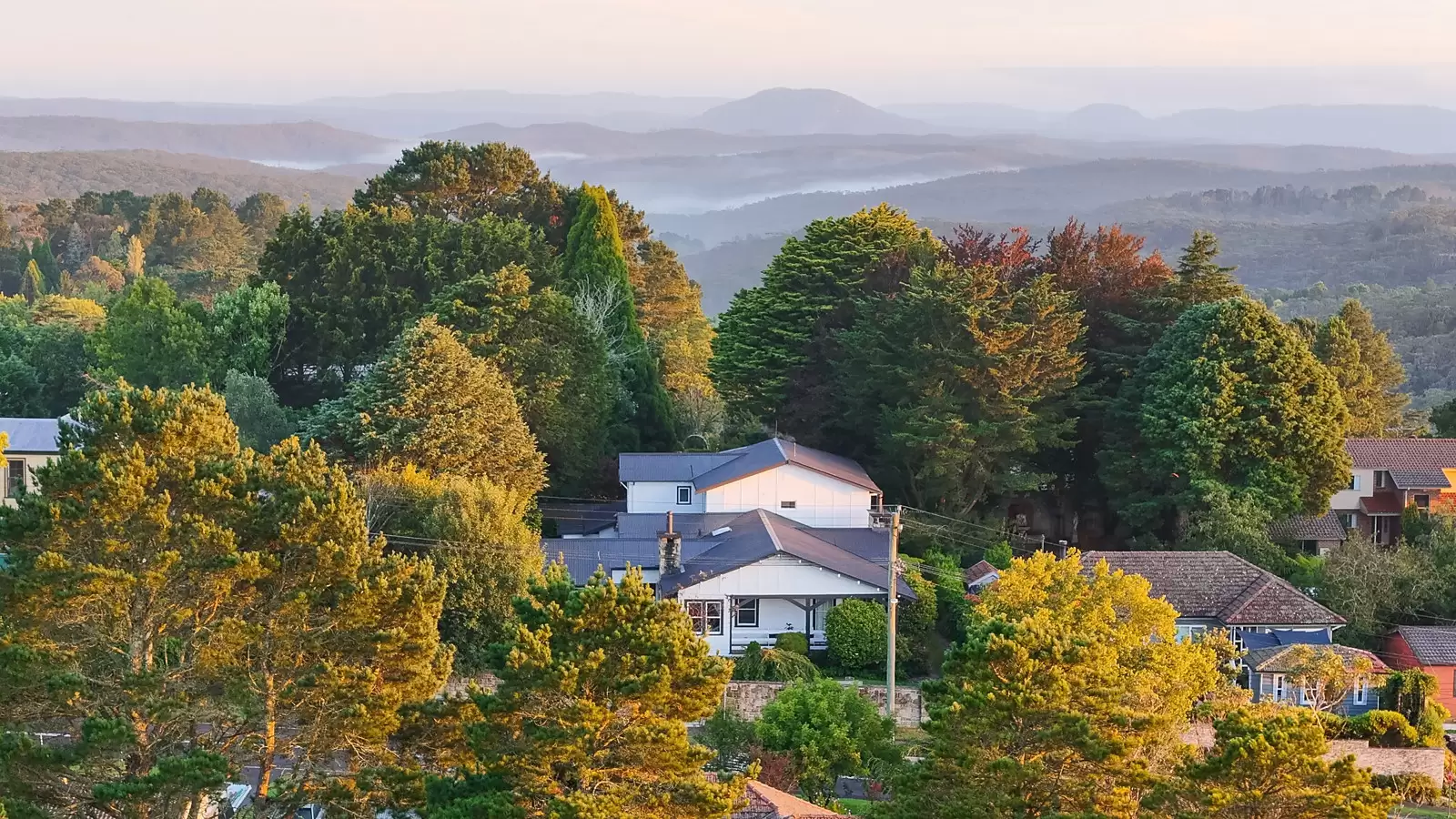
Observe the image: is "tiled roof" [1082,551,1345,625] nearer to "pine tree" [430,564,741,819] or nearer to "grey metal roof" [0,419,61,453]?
"pine tree" [430,564,741,819]

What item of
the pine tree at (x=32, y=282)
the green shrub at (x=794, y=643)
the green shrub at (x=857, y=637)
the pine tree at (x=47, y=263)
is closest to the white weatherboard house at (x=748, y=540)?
the green shrub at (x=794, y=643)

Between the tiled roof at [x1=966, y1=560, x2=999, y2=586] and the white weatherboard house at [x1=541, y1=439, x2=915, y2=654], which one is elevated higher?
the white weatherboard house at [x1=541, y1=439, x2=915, y2=654]

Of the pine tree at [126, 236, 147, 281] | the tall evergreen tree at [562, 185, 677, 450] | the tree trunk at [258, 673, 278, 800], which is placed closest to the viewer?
the tree trunk at [258, 673, 278, 800]

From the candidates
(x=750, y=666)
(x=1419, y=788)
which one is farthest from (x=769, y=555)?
(x=1419, y=788)

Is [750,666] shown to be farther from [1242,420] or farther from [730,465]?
[1242,420]

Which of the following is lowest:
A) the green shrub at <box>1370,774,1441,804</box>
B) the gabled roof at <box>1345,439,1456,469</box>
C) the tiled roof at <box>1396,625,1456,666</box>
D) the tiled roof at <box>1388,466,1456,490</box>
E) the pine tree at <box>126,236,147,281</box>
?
the green shrub at <box>1370,774,1441,804</box>

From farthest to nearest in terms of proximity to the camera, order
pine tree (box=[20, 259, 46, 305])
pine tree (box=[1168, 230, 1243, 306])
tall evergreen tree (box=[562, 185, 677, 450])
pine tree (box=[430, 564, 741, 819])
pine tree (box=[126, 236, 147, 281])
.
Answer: pine tree (box=[126, 236, 147, 281])
pine tree (box=[20, 259, 46, 305])
tall evergreen tree (box=[562, 185, 677, 450])
pine tree (box=[1168, 230, 1243, 306])
pine tree (box=[430, 564, 741, 819])

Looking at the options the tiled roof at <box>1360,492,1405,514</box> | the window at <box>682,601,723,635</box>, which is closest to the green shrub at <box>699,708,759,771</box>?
the window at <box>682,601,723,635</box>
